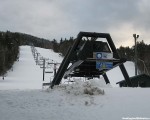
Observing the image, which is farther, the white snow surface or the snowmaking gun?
the snowmaking gun

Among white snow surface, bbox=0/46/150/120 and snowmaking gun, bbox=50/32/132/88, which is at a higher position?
snowmaking gun, bbox=50/32/132/88

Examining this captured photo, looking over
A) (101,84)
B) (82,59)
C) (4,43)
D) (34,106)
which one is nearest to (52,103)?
(34,106)

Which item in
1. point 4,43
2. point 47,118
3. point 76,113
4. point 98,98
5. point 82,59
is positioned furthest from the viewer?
point 4,43

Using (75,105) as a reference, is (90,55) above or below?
above

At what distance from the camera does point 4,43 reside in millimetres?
100312

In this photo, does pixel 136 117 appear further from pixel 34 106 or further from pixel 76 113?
pixel 34 106

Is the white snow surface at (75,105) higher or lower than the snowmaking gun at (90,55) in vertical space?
lower

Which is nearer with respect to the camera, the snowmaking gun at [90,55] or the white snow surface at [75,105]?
the white snow surface at [75,105]

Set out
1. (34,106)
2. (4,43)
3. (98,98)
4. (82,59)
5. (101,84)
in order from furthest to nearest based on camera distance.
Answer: (4,43)
(101,84)
(82,59)
(98,98)
(34,106)

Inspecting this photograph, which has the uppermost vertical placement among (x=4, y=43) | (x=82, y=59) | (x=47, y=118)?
(x=4, y=43)

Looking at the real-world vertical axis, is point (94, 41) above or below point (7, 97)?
above

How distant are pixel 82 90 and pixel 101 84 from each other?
6318mm

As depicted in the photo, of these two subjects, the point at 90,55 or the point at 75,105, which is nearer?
the point at 75,105

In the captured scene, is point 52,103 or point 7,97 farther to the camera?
point 7,97
